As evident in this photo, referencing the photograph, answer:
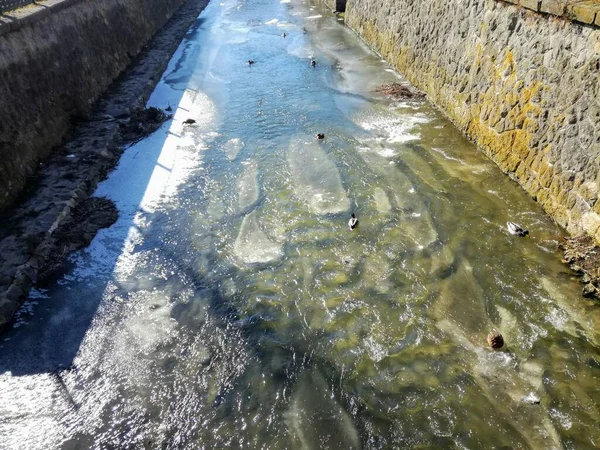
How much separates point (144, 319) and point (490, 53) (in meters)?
8.58

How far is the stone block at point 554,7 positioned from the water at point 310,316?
9.44ft

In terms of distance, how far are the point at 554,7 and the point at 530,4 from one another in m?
0.72

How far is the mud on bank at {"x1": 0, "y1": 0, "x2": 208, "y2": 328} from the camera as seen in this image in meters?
6.21

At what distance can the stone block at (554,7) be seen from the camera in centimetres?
653

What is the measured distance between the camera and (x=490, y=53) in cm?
877

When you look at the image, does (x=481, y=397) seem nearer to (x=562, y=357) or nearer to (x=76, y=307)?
(x=562, y=357)

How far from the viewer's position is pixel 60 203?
7594 mm

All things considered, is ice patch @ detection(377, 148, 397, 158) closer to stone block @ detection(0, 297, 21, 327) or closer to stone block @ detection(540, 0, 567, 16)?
stone block @ detection(540, 0, 567, 16)

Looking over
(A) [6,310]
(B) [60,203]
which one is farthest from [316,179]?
(A) [6,310]

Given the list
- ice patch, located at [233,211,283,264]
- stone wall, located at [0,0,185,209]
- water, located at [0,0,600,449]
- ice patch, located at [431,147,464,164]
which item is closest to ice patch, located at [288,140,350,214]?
water, located at [0,0,600,449]

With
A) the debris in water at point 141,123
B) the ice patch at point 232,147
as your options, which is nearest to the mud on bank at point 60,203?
the debris in water at point 141,123

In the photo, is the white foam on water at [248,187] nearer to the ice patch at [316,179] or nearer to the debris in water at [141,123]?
the ice patch at [316,179]

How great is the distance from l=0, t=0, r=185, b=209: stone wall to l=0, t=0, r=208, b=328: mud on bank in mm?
312

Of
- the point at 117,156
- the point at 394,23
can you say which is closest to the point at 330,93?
the point at 394,23
